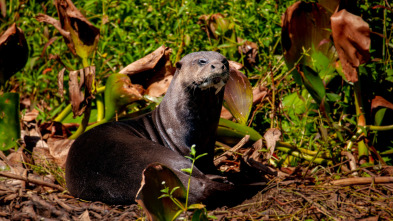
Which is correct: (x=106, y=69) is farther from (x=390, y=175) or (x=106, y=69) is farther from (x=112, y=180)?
(x=390, y=175)

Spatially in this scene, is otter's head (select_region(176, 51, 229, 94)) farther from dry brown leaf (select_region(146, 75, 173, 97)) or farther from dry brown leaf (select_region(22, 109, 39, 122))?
dry brown leaf (select_region(22, 109, 39, 122))

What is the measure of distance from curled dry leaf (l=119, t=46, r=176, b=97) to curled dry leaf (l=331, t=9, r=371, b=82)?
1405 millimetres

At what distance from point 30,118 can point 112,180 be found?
6.60 ft

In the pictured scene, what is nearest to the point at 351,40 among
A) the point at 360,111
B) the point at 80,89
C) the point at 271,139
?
the point at 360,111

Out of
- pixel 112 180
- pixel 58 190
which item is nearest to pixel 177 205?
pixel 112 180

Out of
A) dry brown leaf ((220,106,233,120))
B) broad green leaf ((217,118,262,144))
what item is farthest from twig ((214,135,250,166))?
dry brown leaf ((220,106,233,120))

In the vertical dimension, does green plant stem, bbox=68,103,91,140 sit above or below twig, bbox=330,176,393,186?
above

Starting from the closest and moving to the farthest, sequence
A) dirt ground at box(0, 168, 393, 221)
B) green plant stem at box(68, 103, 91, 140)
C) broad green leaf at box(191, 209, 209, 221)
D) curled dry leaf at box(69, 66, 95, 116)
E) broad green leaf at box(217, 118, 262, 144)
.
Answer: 1. broad green leaf at box(191, 209, 209, 221)
2. dirt ground at box(0, 168, 393, 221)
3. broad green leaf at box(217, 118, 262, 144)
4. curled dry leaf at box(69, 66, 95, 116)
5. green plant stem at box(68, 103, 91, 140)

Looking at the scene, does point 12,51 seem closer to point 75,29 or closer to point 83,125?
point 75,29

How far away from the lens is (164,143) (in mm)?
3393

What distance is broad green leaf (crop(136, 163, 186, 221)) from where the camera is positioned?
2.40 meters

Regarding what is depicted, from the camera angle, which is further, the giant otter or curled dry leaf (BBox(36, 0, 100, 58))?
curled dry leaf (BBox(36, 0, 100, 58))

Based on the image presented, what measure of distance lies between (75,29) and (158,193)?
218cm

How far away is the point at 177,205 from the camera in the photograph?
252 cm
